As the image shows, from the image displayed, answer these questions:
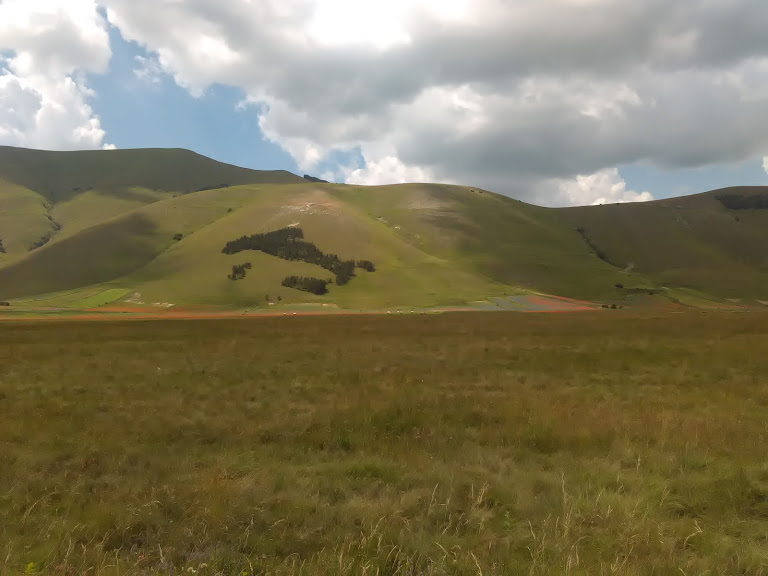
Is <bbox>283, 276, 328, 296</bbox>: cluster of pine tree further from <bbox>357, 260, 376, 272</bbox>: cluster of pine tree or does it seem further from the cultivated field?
the cultivated field

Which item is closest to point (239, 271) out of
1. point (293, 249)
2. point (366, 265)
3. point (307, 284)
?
point (307, 284)

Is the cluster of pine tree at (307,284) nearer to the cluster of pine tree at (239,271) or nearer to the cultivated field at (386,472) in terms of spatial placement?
the cluster of pine tree at (239,271)

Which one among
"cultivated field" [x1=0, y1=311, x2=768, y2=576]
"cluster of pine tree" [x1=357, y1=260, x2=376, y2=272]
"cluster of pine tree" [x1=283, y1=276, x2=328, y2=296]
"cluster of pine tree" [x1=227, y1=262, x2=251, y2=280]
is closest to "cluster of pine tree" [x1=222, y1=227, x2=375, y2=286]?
"cluster of pine tree" [x1=357, y1=260, x2=376, y2=272]

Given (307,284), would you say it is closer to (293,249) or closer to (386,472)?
(293,249)

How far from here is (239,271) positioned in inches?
5758

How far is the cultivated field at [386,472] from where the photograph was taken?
596 cm

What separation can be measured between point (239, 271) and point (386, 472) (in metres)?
146

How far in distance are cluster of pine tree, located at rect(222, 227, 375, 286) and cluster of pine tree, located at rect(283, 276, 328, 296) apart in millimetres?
10778

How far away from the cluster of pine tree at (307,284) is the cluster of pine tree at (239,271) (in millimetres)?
14937

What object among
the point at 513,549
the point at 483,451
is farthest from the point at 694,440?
the point at 513,549

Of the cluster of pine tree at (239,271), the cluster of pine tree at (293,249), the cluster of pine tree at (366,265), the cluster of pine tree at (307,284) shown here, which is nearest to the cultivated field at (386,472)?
the cluster of pine tree at (307,284)

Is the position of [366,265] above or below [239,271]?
above

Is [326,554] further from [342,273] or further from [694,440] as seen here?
[342,273]

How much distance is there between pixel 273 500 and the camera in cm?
756
